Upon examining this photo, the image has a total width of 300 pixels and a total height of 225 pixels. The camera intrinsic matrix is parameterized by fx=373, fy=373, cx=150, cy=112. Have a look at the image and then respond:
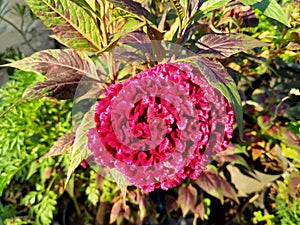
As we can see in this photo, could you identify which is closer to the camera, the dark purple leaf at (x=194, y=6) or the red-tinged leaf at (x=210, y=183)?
the dark purple leaf at (x=194, y=6)

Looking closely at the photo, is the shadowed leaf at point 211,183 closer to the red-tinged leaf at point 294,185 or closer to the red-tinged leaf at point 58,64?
the red-tinged leaf at point 294,185

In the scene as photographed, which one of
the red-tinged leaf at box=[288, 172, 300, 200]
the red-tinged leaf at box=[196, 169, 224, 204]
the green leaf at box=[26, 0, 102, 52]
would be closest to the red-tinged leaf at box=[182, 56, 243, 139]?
the green leaf at box=[26, 0, 102, 52]

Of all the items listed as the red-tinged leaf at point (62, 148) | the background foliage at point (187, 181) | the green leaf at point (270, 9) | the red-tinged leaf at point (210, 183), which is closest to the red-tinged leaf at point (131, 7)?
the background foliage at point (187, 181)

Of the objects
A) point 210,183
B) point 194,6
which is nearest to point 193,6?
point 194,6

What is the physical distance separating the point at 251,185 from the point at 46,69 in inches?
33.9

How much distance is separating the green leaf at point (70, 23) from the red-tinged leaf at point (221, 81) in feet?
0.57

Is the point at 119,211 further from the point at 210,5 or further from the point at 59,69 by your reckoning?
the point at 210,5

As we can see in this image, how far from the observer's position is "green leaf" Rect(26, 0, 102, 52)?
1.90 ft

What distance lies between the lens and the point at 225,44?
643 mm

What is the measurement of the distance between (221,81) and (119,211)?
0.66m

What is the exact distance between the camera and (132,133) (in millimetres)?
557

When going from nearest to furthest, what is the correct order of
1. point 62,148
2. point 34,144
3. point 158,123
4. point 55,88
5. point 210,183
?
point 158,123 < point 55,88 < point 62,148 < point 210,183 < point 34,144

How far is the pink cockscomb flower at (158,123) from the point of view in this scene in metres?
0.55

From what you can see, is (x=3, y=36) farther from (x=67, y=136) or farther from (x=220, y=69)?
(x=220, y=69)
